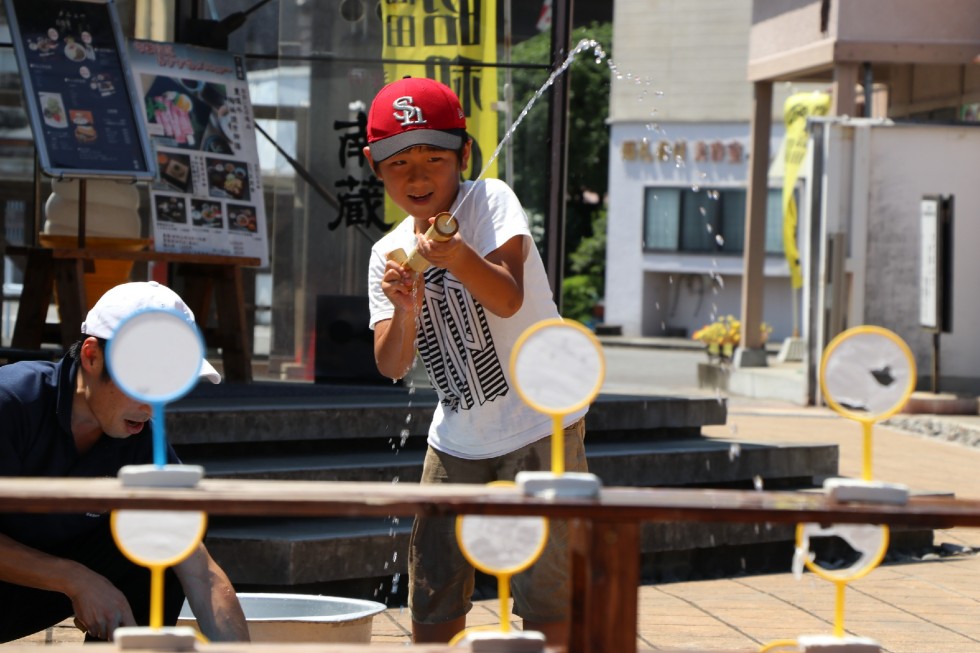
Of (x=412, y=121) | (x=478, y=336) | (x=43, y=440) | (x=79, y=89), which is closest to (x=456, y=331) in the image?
(x=478, y=336)

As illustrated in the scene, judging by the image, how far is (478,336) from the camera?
3359 mm

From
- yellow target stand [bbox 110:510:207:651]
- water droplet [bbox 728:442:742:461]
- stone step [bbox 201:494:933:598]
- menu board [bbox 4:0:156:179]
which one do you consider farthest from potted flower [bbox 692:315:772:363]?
yellow target stand [bbox 110:510:207:651]

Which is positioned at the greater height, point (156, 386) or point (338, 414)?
point (156, 386)

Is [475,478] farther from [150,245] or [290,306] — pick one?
[290,306]

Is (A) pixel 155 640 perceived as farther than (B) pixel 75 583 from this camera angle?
No

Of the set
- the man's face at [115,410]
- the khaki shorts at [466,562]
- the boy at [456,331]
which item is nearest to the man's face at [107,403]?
the man's face at [115,410]

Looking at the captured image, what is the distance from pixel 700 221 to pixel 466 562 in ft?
89.9

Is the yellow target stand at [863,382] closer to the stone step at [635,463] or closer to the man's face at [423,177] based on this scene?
the man's face at [423,177]

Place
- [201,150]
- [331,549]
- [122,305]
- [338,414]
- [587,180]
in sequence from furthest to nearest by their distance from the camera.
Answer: [587,180] < [201,150] < [338,414] < [331,549] < [122,305]

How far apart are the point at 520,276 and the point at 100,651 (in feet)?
4.81

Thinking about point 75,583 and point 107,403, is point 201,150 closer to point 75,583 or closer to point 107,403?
point 107,403

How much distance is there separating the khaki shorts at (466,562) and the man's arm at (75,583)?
2.26ft

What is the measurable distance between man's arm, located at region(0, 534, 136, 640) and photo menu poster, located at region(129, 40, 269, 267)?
14.9 feet

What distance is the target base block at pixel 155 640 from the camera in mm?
1975
